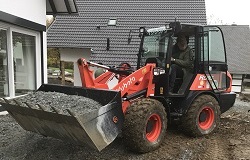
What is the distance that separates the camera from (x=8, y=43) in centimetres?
722

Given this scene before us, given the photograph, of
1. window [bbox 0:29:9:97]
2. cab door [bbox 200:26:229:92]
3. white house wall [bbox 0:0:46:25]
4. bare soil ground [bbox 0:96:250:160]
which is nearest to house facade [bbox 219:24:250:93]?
cab door [bbox 200:26:229:92]

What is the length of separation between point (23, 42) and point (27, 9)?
92 cm

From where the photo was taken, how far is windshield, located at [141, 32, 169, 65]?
18.5ft

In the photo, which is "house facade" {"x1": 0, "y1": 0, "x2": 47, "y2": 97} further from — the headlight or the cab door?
the cab door

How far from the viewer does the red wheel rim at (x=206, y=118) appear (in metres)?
5.87

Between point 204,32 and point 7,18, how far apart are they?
4.58m

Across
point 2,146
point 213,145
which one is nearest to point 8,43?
point 2,146

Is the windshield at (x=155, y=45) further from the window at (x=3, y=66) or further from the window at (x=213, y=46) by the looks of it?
the window at (x=3, y=66)

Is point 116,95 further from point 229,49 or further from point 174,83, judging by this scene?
point 229,49

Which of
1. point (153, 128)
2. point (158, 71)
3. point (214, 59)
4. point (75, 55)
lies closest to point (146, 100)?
point (153, 128)

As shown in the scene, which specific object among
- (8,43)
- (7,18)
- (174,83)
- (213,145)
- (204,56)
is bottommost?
(213,145)

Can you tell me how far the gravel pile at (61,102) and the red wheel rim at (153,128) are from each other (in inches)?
37.7

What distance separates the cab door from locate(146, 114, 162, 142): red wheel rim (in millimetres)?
1687

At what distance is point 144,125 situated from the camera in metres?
4.46
